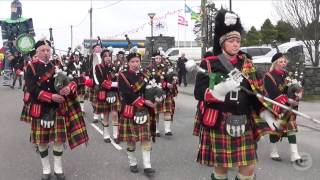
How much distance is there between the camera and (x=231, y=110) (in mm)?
4512

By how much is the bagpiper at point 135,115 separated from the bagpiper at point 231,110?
222 cm

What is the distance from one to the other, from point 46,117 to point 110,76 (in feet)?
11.4

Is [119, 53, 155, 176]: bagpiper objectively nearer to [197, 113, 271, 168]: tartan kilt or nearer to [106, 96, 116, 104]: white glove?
[197, 113, 271, 168]: tartan kilt

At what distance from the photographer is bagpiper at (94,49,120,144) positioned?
9.55 m

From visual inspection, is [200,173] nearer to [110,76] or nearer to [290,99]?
[290,99]

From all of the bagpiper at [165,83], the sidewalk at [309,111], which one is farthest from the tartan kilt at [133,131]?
the sidewalk at [309,111]

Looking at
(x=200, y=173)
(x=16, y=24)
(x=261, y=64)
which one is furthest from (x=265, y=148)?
(x=16, y=24)

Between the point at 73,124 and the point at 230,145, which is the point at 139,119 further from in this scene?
the point at 230,145

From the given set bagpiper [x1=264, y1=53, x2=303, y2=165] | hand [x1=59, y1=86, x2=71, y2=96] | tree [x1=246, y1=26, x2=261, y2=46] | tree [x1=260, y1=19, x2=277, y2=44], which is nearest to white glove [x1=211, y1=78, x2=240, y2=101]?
hand [x1=59, y1=86, x2=71, y2=96]

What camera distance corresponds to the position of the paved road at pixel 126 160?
674cm

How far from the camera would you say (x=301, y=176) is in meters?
6.68

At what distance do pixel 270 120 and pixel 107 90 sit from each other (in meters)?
5.53

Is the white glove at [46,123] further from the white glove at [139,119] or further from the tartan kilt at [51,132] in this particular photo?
the white glove at [139,119]

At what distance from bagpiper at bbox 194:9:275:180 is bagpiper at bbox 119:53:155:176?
2.22 metres
